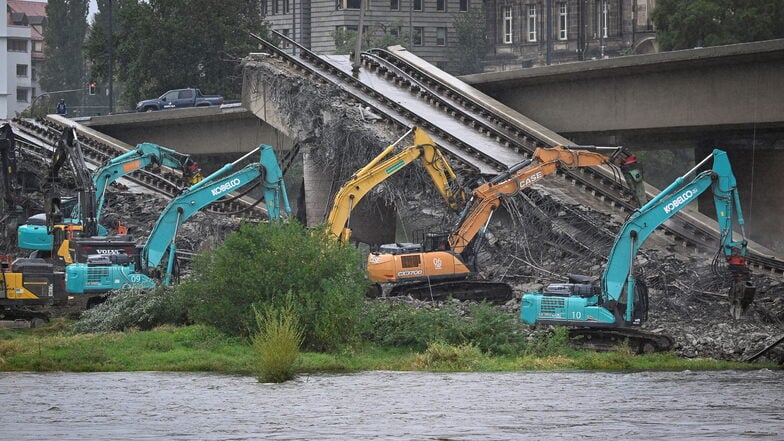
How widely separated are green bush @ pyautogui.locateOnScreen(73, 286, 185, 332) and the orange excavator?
5853 mm

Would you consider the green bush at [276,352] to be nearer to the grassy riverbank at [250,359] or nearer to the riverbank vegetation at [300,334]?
the riverbank vegetation at [300,334]

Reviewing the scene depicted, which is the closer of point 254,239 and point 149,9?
point 254,239

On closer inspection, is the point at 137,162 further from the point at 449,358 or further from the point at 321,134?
the point at 449,358

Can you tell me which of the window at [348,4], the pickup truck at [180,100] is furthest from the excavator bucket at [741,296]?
the window at [348,4]

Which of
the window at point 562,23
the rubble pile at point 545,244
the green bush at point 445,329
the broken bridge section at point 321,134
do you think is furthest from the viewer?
the window at point 562,23

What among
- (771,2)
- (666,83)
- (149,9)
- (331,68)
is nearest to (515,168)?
(666,83)

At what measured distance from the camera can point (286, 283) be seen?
34781 mm

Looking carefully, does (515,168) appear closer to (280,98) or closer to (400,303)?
(400,303)

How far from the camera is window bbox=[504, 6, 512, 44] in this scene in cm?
12112

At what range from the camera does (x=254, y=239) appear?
3597cm

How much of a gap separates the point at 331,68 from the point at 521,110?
26.8 feet

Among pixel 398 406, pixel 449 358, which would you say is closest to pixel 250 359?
pixel 449 358

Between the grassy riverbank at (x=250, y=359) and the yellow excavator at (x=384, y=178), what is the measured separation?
7.53 metres

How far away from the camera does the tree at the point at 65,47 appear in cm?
14788
